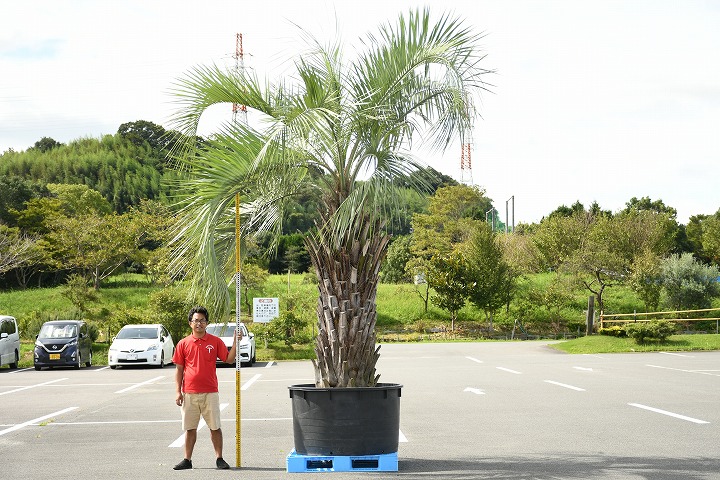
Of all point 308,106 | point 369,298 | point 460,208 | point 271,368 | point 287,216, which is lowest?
point 271,368

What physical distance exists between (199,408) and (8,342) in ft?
67.6

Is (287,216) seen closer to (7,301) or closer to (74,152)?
(7,301)

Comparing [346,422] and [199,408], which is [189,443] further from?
[346,422]

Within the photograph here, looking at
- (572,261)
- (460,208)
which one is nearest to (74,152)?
(460,208)

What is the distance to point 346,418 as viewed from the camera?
854 centimetres

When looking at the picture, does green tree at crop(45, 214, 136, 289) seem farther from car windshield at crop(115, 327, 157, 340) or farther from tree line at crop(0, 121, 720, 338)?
car windshield at crop(115, 327, 157, 340)

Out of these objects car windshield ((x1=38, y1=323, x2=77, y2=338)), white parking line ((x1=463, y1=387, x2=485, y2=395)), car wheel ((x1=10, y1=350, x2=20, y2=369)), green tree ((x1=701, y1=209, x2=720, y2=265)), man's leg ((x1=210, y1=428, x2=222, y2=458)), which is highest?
green tree ((x1=701, y1=209, x2=720, y2=265))

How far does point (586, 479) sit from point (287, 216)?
4.65 m

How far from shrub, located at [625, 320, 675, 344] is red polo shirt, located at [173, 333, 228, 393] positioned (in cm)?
2861

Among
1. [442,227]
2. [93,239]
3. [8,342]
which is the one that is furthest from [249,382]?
[442,227]

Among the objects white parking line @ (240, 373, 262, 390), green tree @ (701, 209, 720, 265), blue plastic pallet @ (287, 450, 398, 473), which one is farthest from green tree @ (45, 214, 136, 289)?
green tree @ (701, 209, 720, 265)

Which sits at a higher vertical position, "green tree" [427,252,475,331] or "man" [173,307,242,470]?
"green tree" [427,252,475,331]

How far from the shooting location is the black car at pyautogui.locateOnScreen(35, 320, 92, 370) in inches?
1085

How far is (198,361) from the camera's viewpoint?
29.1 feet
